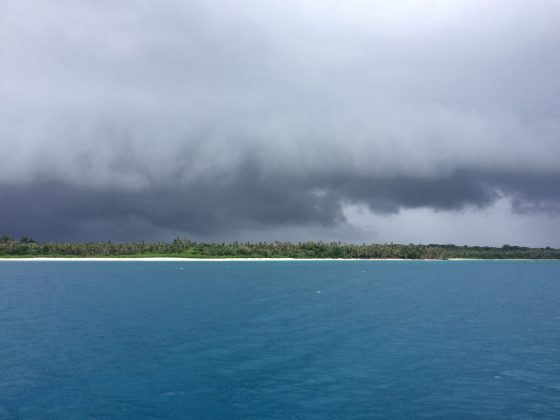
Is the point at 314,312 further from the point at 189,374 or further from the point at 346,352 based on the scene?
the point at 189,374

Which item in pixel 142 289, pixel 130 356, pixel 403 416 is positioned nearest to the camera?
pixel 403 416

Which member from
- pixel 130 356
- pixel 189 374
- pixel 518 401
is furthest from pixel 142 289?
pixel 518 401

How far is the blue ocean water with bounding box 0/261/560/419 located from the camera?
2739 centimetres

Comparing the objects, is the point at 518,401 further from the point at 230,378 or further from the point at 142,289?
the point at 142,289

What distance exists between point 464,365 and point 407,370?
5309 mm

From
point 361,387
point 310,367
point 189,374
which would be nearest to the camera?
point 361,387

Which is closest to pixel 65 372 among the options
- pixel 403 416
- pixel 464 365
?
pixel 403 416

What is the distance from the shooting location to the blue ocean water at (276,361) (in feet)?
89.9

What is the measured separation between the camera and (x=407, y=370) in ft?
117

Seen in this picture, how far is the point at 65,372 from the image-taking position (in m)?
34.4

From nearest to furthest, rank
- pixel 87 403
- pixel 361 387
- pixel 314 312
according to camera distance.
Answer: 1. pixel 87 403
2. pixel 361 387
3. pixel 314 312

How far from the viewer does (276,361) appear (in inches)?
1485

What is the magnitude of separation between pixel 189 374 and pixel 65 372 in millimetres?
9425

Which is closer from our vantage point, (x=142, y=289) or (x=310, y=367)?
(x=310, y=367)
